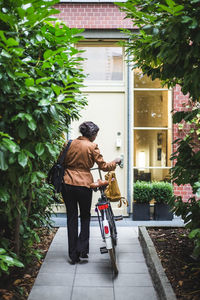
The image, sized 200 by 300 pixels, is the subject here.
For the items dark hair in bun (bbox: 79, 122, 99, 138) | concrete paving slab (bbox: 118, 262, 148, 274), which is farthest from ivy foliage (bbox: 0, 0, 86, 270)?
concrete paving slab (bbox: 118, 262, 148, 274)

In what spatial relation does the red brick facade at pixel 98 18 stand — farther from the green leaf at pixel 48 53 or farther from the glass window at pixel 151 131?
the green leaf at pixel 48 53

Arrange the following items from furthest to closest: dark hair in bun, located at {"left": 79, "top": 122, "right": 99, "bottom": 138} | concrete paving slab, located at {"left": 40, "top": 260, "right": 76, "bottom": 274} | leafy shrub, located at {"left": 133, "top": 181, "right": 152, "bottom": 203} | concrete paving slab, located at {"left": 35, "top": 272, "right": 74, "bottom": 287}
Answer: leafy shrub, located at {"left": 133, "top": 181, "right": 152, "bottom": 203}, dark hair in bun, located at {"left": 79, "top": 122, "right": 99, "bottom": 138}, concrete paving slab, located at {"left": 40, "top": 260, "right": 76, "bottom": 274}, concrete paving slab, located at {"left": 35, "top": 272, "right": 74, "bottom": 287}

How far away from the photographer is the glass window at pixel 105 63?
7699mm

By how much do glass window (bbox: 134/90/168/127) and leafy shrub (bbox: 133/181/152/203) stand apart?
1417mm

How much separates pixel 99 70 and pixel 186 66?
5.14 m

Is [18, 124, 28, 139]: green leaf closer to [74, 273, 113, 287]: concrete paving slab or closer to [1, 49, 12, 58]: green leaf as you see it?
[1, 49, 12, 58]: green leaf

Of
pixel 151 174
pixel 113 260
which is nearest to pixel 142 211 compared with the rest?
pixel 151 174

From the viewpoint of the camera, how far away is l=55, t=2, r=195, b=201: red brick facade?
7371 mm

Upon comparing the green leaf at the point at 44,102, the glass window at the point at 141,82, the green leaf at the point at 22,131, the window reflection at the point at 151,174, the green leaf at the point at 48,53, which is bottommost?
the window reflection at the point at 151,174

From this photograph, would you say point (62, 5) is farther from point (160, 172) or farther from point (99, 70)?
point (160, 172)

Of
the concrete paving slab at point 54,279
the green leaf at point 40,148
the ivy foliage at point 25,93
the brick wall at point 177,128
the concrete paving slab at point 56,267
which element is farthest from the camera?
the brick wall at point 177,128

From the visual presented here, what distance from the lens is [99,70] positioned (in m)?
7.75

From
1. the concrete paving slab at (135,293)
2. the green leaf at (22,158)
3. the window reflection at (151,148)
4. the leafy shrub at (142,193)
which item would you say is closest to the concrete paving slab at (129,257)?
the concrete paving slab at (135,293)

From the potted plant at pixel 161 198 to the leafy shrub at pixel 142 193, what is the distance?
0.34 feet
